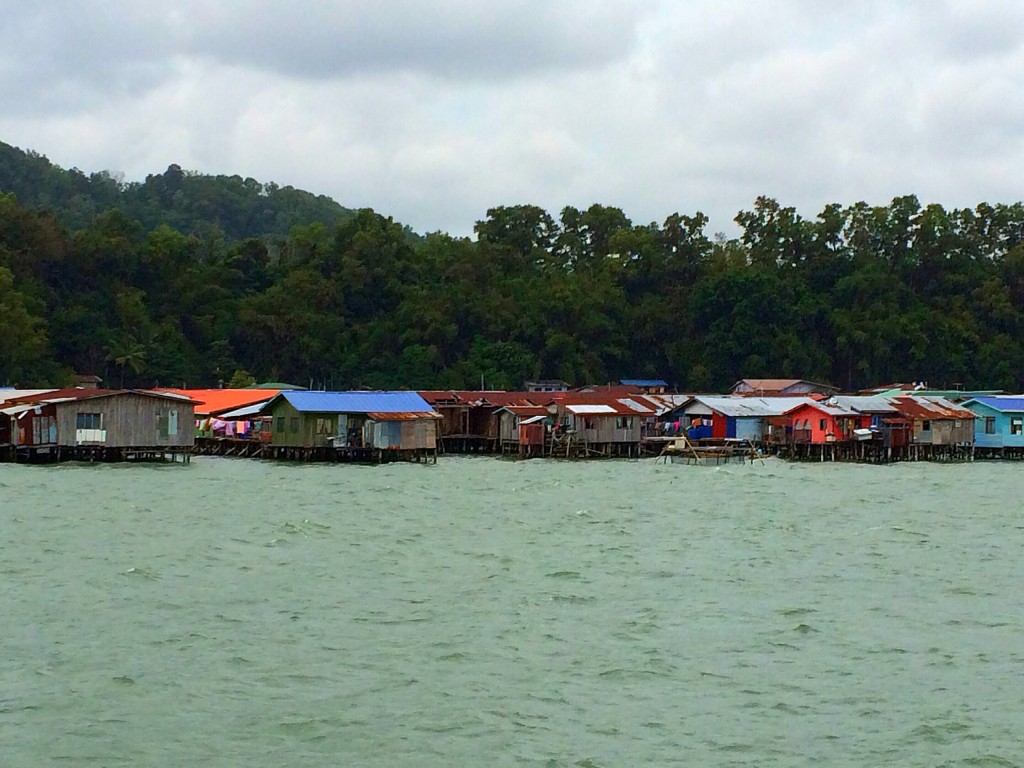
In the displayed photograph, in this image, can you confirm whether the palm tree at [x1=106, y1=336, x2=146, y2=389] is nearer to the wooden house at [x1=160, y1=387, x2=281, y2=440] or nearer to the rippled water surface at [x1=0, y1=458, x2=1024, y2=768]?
the wooden house at [x1=160, y1=387, x2=281, y2=440]

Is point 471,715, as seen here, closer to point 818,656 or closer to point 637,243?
point 818,656

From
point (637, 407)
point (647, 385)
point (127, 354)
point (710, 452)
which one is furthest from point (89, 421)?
point (647, 385)

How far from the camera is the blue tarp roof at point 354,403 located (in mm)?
63000

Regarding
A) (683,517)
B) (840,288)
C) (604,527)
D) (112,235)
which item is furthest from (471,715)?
(840,288)

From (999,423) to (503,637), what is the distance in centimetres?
5853

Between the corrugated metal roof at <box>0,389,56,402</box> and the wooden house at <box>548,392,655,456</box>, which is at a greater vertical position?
the corrugated metal roof at <box>0,389,56,402</box>

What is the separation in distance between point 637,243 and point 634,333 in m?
8.20

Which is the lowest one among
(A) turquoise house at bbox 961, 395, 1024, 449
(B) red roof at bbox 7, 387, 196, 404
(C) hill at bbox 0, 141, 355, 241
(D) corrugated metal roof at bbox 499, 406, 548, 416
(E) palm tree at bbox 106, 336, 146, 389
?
(A) turquoise house at bbox 961, 395, 1024, 449

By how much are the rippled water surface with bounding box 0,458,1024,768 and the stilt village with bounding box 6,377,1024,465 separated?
58.6ft

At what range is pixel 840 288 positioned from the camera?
366 feet

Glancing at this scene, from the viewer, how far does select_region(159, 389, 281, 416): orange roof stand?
71938 mm

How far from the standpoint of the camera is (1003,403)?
75812mm

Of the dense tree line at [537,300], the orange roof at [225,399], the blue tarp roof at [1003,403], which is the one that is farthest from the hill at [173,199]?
the blue tarp roof at [1003,403]

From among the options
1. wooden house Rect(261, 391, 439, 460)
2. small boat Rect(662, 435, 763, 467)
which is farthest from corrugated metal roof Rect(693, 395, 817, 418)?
wooden house Rect(261, 391, 439, 460)
